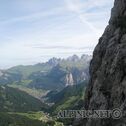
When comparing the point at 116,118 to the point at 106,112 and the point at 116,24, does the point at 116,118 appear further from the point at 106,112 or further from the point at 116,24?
the point at 116,24

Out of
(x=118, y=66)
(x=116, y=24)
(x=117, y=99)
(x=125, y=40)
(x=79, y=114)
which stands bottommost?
(x=79, y=114)

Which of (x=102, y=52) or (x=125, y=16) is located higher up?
(x=125, y=16)

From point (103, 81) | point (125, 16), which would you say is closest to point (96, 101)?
point (103, 81)

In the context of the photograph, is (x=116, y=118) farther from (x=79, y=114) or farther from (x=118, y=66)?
(x=79, y=114)

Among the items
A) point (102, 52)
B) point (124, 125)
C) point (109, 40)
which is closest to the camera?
point (124, 125)

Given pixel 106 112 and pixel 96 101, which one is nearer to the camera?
pixel 106 112

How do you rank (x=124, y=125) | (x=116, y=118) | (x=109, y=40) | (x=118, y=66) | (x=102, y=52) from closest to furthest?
1. (x=124, y=125)
2. (x=116, y=118)
3. (x=118, y=66)
4. (x=109, y=40)
5. (x=102, y=52)
